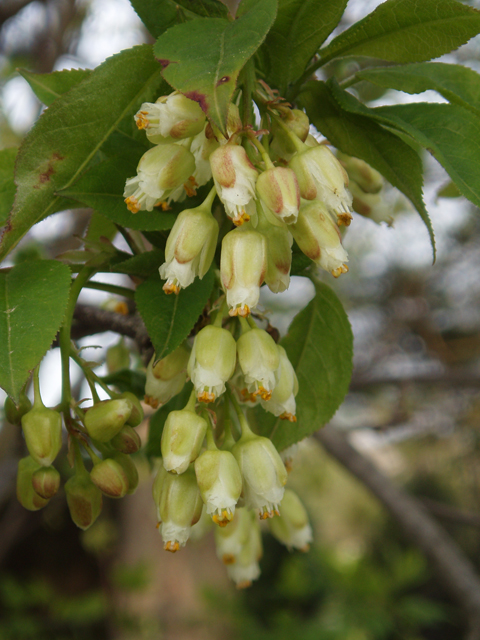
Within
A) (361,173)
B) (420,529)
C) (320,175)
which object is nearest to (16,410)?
(320,175)

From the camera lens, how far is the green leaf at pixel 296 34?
527mm

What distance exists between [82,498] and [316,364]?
0.30 m

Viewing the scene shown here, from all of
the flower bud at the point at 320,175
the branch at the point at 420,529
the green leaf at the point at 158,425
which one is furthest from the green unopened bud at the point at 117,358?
the branch at the point at 420,529

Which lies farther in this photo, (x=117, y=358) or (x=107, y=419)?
(x=117, y=358)

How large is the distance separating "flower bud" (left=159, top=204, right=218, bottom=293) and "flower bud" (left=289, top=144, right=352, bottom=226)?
0.09m

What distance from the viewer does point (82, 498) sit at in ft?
1.84

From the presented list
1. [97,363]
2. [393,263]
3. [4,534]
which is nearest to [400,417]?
[393,263]

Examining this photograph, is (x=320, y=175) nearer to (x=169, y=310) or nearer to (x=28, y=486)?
(x=169, y=310)

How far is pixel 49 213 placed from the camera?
0.52 meters

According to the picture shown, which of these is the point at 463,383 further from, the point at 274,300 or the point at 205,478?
the point at 205,478

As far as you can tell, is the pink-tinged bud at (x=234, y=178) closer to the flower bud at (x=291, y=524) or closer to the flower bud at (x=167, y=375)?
the flower bud at (x=167, y=375)

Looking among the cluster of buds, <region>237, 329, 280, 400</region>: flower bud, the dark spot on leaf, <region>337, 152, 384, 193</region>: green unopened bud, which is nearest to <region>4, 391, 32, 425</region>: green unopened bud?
the cluster of buds

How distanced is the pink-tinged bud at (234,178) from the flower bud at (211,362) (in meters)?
0.11

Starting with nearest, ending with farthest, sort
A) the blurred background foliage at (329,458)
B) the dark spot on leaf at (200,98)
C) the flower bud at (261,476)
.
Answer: the dark spot on leaf at (200,98), the flower bud at (261,476), the blurred background foliage at (329,458)
